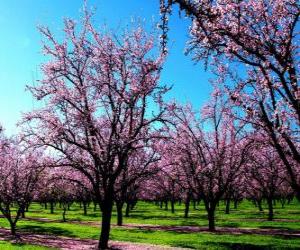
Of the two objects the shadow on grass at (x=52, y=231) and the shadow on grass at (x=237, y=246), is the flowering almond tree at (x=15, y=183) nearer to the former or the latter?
the shadow on grass at (x=52, y=231)

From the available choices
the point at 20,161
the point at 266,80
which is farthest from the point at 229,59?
the point at 20,161

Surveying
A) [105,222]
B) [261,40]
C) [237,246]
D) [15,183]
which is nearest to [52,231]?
[15,183]

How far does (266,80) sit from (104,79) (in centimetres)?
1291

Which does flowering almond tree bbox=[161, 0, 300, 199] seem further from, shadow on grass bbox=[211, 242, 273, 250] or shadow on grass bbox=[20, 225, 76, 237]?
shadow on grass bbox=[20, 225, 76, 237]

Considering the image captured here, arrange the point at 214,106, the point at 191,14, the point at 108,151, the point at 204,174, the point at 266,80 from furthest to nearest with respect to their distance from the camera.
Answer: the point at 214,106 → the point at 204,174 → the point at 108,151 → the point at 266,80 → the point at 191,14

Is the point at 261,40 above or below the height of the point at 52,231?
above

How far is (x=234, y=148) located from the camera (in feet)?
116

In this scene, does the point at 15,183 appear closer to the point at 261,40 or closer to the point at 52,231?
the point at 52,231

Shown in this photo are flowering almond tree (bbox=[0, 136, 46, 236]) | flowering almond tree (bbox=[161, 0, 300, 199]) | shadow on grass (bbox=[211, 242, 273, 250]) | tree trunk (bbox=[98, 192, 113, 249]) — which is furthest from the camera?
flowering almond tree (bbox=[0, 136, 46, 236])

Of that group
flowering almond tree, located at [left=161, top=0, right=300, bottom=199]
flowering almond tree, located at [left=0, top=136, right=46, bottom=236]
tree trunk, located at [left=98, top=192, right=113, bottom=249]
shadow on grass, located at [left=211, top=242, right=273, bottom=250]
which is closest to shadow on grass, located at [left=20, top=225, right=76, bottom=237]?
flowering almond tree, located at [left=0, top=136, right=46, bottom=236]

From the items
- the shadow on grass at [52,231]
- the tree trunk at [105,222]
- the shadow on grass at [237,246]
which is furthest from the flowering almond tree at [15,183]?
the shadow on grass at [237,246]

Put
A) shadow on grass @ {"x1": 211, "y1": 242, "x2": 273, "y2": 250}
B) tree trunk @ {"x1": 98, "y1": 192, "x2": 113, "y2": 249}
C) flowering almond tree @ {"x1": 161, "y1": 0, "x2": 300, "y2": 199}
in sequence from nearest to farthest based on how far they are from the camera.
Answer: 1. flowering almond tree @ {"x1": 161, "y1": 0, "x2": 300, "y2": 199}
2. tree trunk @ {"x1": 98, "y1": 192, "x2": 113, "y2": 249}
3. shadow on grass @ {"x1": 211, "y1": 242, "x2": 273, "y2": 250}

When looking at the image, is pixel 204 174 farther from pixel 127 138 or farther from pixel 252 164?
pixel 127 138

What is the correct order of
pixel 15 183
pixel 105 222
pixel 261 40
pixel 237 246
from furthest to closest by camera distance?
pixel 15 183
pixel 237 246
pixel 105 222
pixel 261 40
